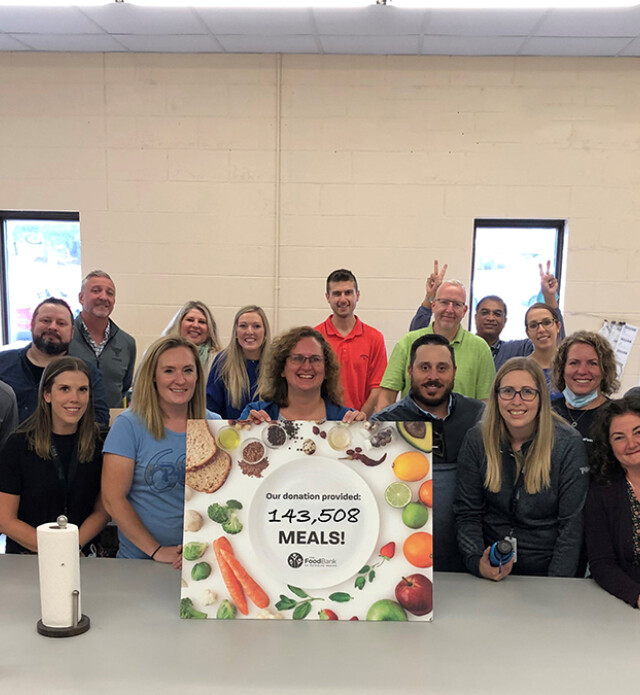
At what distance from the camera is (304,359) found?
7.55ft

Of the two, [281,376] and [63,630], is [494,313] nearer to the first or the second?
[281,376]

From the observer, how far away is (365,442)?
1.50 meters

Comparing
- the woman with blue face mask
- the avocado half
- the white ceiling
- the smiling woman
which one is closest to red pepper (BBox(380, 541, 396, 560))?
the avocado half

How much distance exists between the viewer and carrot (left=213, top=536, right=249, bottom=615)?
1411 millimetres

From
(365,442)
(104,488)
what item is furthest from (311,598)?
(104,488)

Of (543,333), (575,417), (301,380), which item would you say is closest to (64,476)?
(301,380)

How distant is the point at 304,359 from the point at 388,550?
978mm

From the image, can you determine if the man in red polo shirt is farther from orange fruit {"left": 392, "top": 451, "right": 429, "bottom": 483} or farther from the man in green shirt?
orange fruit {"left": 392, "top": 451, "right": 429, "bottom": 483}

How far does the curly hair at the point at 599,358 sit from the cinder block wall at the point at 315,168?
74.6 inches

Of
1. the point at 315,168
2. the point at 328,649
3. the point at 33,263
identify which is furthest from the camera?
the point at 33,263

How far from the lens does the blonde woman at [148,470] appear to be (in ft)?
5.98

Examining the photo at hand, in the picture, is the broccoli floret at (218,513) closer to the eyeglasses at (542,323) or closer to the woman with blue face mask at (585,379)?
the woman with blue face mask at (585,379)

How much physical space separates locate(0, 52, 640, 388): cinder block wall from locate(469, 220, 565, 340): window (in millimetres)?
153

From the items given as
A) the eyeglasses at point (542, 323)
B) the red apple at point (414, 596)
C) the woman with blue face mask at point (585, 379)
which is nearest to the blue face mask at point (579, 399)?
the woman with blue face mask at point (585, 379)
